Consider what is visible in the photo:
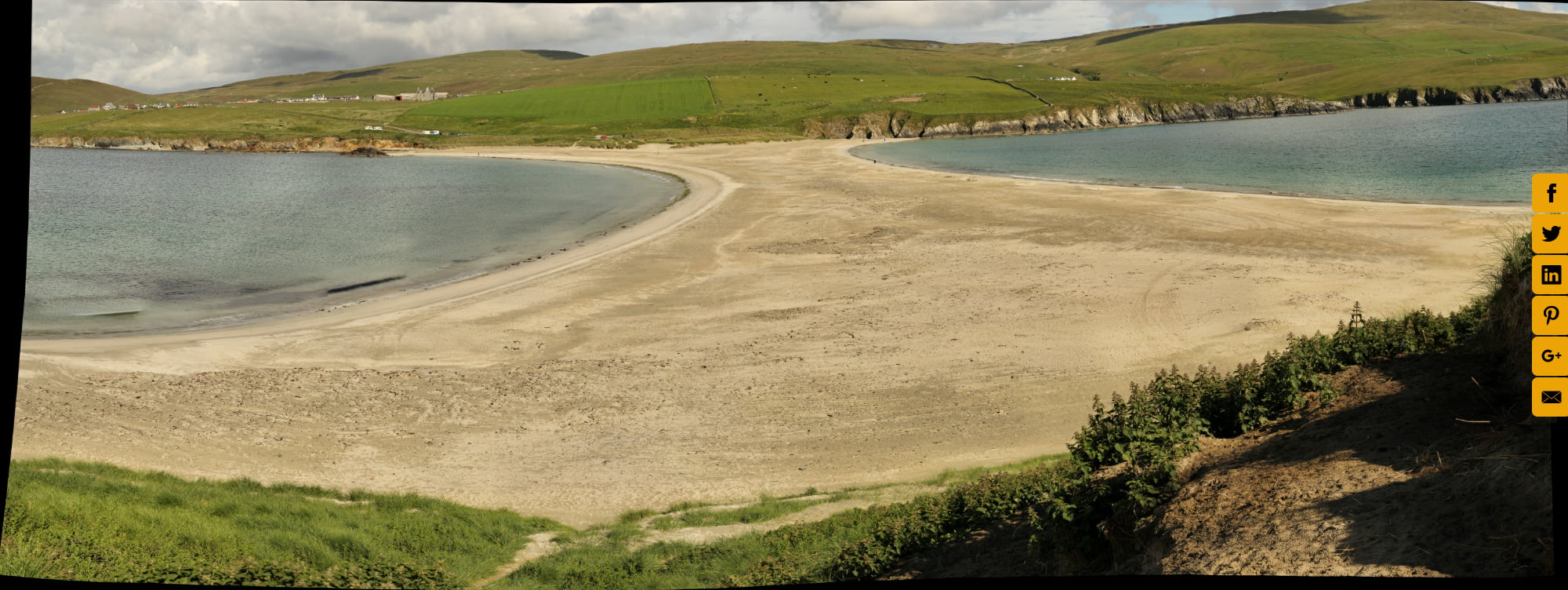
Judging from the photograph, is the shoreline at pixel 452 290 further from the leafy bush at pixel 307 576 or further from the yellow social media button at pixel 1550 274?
the yellow social media button at pixel 1550 274

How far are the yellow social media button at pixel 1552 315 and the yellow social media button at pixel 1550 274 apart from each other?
0.02 metres

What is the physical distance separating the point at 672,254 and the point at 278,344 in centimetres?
1687

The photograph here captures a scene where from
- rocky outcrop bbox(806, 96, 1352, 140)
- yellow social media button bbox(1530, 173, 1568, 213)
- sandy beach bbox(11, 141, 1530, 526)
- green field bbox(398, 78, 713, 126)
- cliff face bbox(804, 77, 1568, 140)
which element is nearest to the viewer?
yellow social media button bbox(1530, 173, 1568, 213)

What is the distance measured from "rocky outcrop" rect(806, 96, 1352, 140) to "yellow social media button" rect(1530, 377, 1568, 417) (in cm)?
12541

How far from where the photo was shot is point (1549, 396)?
2113 millimetres

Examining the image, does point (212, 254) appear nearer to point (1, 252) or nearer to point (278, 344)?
point (278, 344)

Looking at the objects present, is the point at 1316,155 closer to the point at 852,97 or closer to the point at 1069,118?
the point at 1069,118

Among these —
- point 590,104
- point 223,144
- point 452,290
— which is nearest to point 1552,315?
point 452,290

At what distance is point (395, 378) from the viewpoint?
21.9 metres

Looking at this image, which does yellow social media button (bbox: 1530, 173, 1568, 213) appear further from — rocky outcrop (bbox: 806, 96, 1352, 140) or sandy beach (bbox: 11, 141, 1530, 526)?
rocky outcrop (bbox: 806, 96, 1352, 140)

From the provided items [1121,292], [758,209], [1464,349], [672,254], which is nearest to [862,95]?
[758,209]

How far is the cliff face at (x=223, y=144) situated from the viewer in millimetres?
123625

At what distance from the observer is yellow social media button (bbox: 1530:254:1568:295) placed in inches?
83.7

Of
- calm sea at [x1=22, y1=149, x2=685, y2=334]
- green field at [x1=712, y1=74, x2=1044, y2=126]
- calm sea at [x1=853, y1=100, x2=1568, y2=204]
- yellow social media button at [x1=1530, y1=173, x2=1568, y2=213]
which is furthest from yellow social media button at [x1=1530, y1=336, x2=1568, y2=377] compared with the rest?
green field at [x1=712, y1=74, x2=1044, y2=126]
